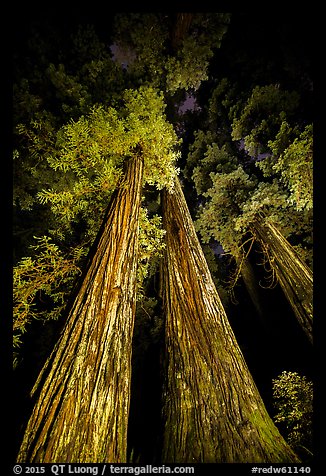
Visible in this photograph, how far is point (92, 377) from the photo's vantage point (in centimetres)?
198

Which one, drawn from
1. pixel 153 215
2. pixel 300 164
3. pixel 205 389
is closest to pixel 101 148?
pixel 153 215

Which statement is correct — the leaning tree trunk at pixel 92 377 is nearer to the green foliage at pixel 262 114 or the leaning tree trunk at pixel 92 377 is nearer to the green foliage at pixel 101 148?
the green foliage at pixel 101 148

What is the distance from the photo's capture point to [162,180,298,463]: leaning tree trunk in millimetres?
2346

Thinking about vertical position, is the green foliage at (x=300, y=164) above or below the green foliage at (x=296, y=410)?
above

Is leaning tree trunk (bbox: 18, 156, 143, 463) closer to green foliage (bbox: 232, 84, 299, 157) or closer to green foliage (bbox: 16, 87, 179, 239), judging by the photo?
green foliage (bbox: 16, 87, 179, 239)

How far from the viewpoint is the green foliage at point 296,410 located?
9.30 feet

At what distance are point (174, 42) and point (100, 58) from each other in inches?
71.7

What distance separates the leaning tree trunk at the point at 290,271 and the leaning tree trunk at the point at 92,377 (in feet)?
11.4

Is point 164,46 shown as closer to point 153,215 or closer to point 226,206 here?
point 153,215

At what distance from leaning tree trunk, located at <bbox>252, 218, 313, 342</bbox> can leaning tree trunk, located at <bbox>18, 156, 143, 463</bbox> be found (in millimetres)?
3479

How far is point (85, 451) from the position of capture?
1669 millimetres

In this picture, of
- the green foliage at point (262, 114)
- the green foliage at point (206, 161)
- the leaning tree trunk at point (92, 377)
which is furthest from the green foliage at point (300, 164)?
the leaning tree trunk at point (92, 377)

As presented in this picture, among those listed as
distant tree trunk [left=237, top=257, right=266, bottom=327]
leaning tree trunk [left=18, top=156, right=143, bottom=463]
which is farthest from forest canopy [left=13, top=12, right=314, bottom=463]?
distant tree trunk [left=237, top=257, right=266, bottom=327]

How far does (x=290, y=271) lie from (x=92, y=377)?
4.52 metres
